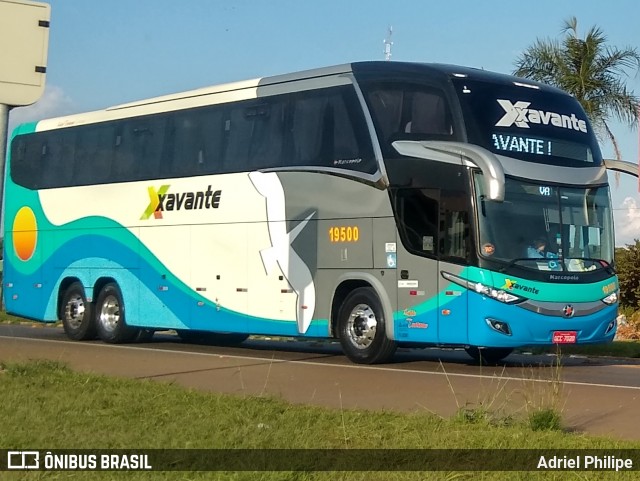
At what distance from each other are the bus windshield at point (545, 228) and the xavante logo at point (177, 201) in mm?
5781

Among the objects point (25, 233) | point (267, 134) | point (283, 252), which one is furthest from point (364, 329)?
point (25, 233)

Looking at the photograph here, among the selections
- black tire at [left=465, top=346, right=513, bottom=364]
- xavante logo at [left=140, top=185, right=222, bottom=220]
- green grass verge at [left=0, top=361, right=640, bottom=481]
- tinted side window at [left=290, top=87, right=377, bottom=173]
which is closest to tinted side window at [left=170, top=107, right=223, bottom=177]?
xavante logo at [left=140, top=185, right=222, bottom=220]

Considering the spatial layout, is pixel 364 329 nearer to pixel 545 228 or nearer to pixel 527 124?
pixel 545 228

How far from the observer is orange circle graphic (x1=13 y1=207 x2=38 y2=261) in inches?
972

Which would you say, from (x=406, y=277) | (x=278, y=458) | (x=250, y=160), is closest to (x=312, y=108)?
(x=250, y=160)

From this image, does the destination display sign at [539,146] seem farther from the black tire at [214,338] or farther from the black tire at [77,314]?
the black tire at [77,314]

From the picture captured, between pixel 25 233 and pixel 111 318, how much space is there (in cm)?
343

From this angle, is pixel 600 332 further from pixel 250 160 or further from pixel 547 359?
pixel 250 160

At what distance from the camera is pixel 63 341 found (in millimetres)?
23328

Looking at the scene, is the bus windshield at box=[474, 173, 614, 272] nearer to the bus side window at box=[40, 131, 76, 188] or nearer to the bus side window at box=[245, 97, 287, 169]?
the bus side window at box=[245, 97, 287, 169]

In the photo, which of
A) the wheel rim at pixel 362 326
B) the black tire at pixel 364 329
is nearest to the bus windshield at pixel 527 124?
the black tire at pixel 364 329

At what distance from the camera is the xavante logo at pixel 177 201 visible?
20359 mm

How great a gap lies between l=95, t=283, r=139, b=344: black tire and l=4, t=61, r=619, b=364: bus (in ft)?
0.30

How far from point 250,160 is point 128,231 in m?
3.96
